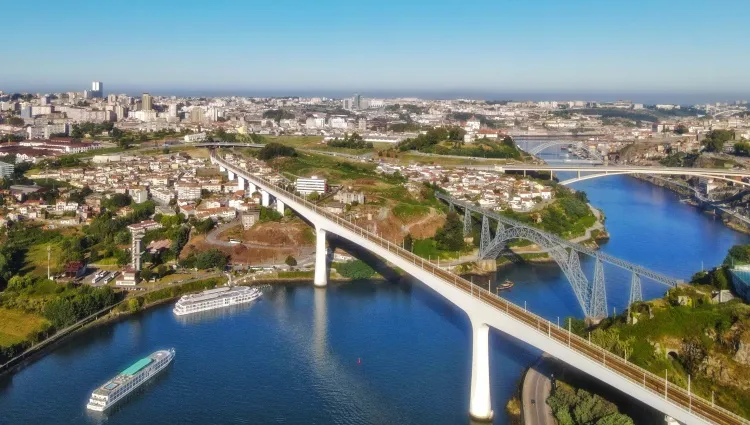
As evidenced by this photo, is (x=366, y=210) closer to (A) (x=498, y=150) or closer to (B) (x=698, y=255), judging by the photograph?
(B) (x=698, y=255)

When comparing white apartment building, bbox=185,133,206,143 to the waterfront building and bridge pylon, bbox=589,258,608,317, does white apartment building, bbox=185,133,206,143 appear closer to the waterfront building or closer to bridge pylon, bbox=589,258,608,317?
the waterfront building

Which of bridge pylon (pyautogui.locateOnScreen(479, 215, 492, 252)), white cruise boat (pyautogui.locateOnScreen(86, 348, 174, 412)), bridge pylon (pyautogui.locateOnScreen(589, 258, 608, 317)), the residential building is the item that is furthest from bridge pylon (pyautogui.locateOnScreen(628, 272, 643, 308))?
the residential building

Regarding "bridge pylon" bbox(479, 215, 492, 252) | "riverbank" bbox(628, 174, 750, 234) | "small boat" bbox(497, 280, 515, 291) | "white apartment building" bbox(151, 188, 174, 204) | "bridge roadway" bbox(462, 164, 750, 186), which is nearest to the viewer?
"small boat" bbox(497, 280, 515, 291)

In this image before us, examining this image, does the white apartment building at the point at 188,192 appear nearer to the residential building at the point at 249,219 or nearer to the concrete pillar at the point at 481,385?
the residential building at the point at 249,219

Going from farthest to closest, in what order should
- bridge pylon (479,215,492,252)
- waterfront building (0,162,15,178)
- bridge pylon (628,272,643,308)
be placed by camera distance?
1. waterfront building (0,162,15,178)
2. bridge pylon (479,215,492,252)
3. bridge pylon (628,272,643,308)

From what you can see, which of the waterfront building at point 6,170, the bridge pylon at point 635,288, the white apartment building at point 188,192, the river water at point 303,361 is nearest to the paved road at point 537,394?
the river water at point 303,361

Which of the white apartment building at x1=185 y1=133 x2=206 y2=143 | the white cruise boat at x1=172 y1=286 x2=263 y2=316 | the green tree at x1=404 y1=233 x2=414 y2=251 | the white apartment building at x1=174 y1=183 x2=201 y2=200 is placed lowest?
the white cruise boat at x1=172 y1=286 x2=263 y2=316

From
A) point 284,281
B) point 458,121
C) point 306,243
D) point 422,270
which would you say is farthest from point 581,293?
point 458,121
